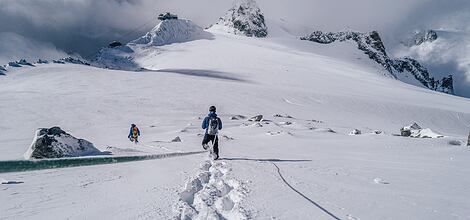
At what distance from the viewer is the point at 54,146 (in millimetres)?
12812

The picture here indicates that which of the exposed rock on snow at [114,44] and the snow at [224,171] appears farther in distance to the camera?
the exposed rock on snow at [114,44]

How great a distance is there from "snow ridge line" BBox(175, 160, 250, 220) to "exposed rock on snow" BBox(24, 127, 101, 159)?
5.62m

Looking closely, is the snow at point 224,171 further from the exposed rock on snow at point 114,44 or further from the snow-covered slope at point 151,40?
the exposed rock on snow at point 114,44

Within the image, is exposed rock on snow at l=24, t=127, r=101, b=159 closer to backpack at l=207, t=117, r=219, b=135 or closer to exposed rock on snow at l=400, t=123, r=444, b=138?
backpack at l=207, t=117, r=219, b=135

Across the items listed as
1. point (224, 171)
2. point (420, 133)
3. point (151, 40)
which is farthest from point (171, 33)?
point (224, 171)

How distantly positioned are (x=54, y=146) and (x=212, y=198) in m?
7.99

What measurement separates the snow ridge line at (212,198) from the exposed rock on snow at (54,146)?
5622 mm

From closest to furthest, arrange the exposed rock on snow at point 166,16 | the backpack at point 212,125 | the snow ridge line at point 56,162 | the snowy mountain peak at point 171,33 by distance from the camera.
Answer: the snow ridge line at point 56,162 → the backpack at point 212,125 → the snowy mountain peak at point 171,33 → the exposed rock on snow at point 166,16

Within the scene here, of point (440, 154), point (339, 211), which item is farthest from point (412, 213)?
point (440, 154)

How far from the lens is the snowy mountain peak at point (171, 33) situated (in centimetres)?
15298

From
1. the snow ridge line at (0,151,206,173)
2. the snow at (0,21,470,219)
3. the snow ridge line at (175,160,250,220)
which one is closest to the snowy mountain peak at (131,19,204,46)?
the snow at (0,21,470,219)

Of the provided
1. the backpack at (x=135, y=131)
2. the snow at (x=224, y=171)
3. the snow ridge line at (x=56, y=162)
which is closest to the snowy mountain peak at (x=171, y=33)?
the snow at (x=224, y=171)

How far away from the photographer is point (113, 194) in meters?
7.03

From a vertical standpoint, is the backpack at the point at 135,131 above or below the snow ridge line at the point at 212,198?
below
